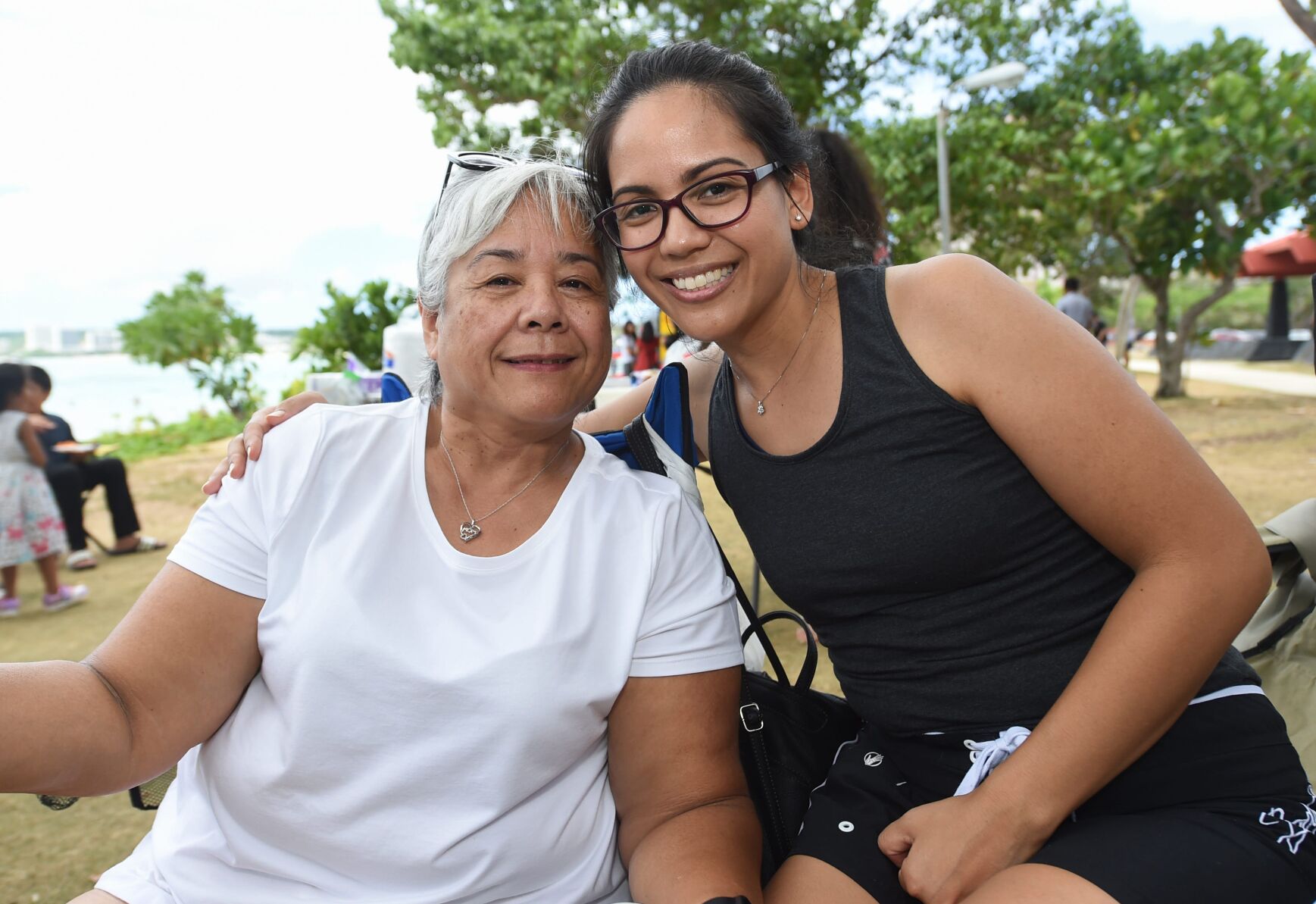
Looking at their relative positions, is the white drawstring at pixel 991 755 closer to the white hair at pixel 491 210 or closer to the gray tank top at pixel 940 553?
the gray tank top at pixel 940 553

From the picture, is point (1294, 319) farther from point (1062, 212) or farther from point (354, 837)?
point (354, 837)

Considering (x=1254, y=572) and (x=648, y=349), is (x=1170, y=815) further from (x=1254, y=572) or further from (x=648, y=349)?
(x=648, y=349)

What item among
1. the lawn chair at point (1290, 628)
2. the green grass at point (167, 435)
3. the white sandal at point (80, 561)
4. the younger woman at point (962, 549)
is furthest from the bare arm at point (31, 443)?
the lawn chair at point (1290, 628)

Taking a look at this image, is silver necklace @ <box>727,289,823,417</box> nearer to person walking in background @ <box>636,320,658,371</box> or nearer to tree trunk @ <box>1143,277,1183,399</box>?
person walking in background @ <box>636,320,658,371</box>

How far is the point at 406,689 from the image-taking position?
60.7 inches

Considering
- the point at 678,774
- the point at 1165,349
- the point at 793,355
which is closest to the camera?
the point at 678,774

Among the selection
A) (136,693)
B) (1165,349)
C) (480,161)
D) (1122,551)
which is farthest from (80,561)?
(1165,349)

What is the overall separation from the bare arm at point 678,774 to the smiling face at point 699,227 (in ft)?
2.27

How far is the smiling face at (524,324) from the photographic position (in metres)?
1.73

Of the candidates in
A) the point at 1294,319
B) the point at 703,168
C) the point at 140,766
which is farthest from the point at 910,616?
the point at 1294,319

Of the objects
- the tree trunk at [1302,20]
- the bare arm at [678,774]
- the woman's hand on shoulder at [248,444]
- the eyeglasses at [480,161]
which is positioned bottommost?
the bare arm at [678,774]

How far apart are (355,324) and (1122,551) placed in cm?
1214

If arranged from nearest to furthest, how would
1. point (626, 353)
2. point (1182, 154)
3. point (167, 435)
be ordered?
point (626, 353), point (1182, 154), point (167, 435)

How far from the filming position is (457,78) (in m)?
14.3
